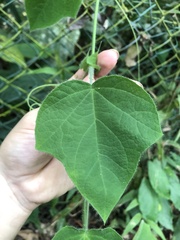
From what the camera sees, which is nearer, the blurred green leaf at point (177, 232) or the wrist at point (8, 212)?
the wrist at point (8, 212)

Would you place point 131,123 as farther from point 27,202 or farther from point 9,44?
point 9,44

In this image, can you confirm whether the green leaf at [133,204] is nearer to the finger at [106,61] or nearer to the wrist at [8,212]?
the wrist at [8,212]

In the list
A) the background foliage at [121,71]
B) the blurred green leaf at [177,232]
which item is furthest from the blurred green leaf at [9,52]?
the blurred green leaf at [177,232]

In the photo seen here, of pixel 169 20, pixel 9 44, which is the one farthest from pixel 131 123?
pixel 169 20

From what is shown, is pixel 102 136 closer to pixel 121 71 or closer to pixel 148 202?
pixel 148 202

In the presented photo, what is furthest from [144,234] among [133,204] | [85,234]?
[85,234]

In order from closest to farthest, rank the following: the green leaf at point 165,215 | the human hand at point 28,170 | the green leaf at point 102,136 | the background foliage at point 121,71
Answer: the green leaf at point 102,136
the human hand at point 28,170
the background foliage at point 121,71
the green leaf at point 165,215

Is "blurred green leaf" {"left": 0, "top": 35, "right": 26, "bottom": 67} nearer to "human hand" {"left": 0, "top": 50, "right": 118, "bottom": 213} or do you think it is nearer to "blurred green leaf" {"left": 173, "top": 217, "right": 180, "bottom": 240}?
"human hand" {"left": 0, "top": 50, "right": 118, "bottom": 213}
